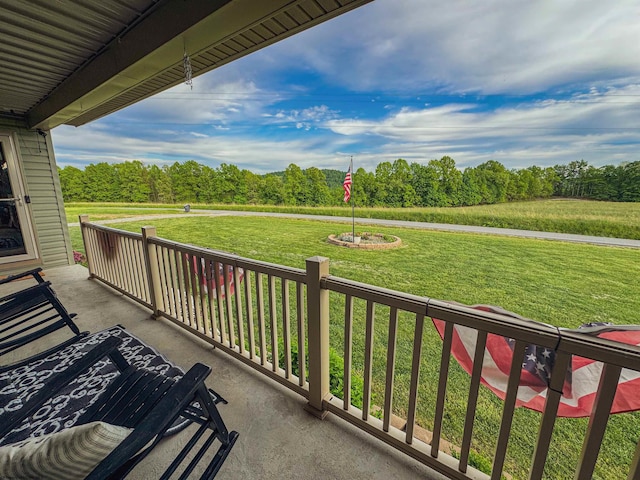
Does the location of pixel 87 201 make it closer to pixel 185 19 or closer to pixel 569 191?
pixel 185 19

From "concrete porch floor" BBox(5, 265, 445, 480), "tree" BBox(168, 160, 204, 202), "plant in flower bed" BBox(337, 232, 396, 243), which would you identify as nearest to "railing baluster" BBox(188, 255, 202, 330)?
"concrete porch floor" BBox(5, 265, 445, 480)

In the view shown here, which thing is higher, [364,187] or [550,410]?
[364,187]

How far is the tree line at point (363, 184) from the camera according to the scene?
658 inches

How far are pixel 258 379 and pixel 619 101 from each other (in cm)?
2200

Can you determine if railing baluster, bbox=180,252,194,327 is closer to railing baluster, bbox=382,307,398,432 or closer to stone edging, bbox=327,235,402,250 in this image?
railing baluster, bbox=382,307,398,432

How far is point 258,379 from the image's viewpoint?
2.10m

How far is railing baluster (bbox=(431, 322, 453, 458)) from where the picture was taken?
4.12 ft

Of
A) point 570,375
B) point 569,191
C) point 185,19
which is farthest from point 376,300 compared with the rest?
point 569,191

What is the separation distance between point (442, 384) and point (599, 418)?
538 mm

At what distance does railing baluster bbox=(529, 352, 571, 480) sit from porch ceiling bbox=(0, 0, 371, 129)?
2.05m

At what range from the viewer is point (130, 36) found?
7.34 feet

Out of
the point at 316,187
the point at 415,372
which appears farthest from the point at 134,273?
the point at 316,187

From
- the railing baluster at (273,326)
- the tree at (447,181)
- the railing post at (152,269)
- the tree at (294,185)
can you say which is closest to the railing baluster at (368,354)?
the railing baluster at (273,326)

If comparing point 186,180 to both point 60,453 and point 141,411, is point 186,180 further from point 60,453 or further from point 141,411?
point 60,453
